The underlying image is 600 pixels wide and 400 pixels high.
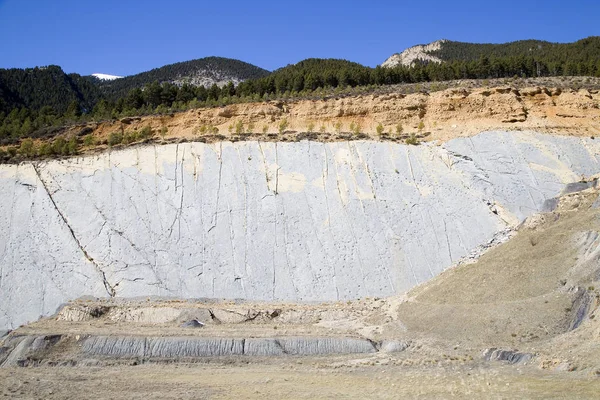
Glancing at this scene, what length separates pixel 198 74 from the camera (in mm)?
101438

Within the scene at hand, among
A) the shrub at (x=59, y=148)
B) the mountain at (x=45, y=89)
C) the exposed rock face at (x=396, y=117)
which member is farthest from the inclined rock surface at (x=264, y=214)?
the mountain at (x=45, y=89)

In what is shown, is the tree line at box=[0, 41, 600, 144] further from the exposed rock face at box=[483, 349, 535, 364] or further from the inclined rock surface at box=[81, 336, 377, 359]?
the exposed rock face at box=[483, 349, 535, 364]

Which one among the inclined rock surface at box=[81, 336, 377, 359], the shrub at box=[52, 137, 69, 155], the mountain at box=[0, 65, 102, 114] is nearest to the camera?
the inclined rock surface at box=[81, 336, 377, 359]

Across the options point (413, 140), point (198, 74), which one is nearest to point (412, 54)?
point (198, 74)

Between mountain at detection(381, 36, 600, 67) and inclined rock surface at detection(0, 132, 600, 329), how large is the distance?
33.7m

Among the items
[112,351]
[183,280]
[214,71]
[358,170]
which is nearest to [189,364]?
[112,351]

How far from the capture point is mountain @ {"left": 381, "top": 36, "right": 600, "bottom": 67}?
2768 inches

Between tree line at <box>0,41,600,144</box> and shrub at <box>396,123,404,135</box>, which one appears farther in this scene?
tree line at <box>0,41,600,144</box>

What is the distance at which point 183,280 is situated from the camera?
1040 inches

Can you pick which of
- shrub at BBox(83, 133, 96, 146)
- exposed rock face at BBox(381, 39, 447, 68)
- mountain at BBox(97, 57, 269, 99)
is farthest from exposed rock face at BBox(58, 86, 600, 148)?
exposed rock face at BBox(381, 39, 447, 68)

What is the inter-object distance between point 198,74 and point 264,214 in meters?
77.9

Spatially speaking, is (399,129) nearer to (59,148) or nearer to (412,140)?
(412,140)

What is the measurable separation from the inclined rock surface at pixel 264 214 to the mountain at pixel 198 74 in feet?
212

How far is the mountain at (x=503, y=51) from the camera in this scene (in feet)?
231
